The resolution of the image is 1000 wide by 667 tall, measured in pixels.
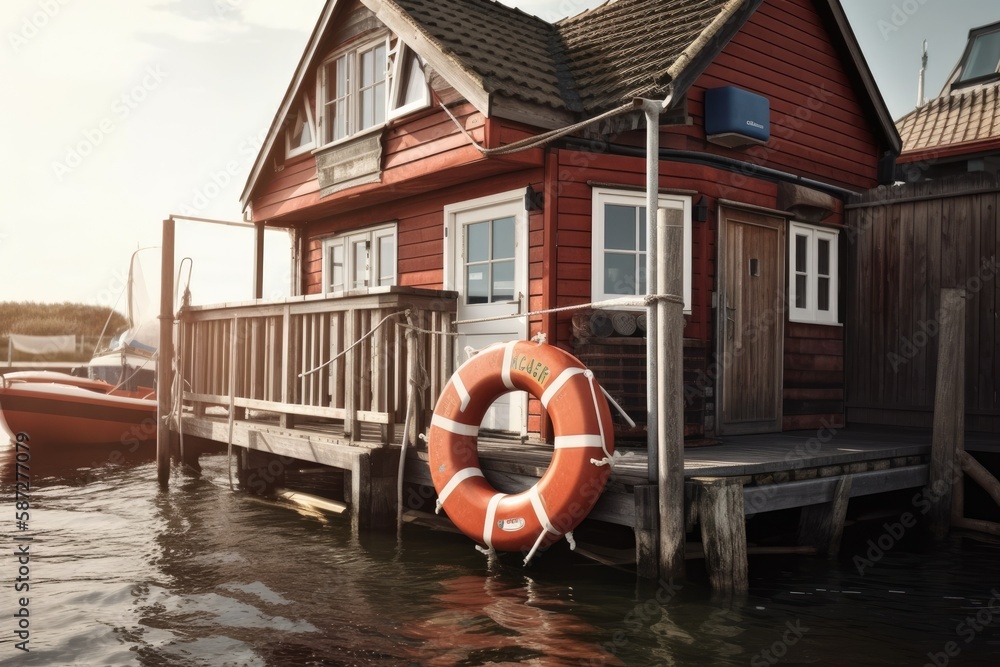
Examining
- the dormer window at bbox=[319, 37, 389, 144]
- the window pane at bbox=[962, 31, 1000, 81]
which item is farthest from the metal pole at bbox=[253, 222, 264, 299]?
the window pane at bbox=[962, 31, 1000, 81]

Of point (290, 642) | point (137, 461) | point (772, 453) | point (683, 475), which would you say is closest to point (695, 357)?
point (772, 453)

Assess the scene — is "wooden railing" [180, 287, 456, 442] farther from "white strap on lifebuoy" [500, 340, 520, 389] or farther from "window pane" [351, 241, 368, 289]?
"window pane" [351, 241, 368, 289]

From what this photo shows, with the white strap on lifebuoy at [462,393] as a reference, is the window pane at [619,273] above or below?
above

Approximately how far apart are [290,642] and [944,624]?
3.52 meters

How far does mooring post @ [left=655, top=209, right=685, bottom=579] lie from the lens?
477 centimetres

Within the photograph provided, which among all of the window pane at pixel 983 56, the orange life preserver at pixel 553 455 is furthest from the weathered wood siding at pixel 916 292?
the window pane at pixel 983 56

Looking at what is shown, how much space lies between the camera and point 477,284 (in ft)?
25.1

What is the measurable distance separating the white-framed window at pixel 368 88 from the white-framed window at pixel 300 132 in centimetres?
31

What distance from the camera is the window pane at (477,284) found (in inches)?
297

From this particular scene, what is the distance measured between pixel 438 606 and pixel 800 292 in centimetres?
532

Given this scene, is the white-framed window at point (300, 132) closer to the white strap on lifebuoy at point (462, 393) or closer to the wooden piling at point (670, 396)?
the white strap on lifebuoy at point (462, 393)

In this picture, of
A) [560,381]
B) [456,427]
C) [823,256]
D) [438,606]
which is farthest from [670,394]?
[823,256]

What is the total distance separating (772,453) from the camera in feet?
20.1

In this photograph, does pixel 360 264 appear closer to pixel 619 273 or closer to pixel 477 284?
pixel 477 284
